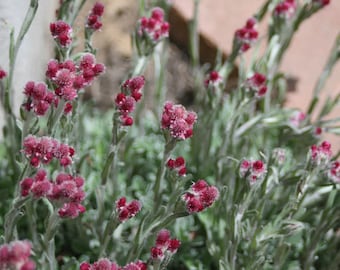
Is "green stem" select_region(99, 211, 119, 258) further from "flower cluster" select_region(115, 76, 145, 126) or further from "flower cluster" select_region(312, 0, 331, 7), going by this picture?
"flower cluster" select_region(312, 0, 331, 7)

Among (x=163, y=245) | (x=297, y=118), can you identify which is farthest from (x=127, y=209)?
(x=297, y=118)

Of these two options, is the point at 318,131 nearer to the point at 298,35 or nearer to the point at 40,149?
the point at 40,149

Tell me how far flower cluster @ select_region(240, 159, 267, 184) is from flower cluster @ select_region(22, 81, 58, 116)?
34 centimetres

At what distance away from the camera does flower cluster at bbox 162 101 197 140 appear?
956 mm

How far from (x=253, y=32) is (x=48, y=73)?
521 mm

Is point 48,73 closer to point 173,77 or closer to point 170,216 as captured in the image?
point 170,216

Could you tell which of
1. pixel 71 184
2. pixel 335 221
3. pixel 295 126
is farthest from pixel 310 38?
pixel 71 184

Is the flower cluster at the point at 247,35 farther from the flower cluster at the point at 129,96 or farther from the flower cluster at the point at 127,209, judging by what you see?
the flower cluster at the point at 127,209

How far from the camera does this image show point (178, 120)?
96 cm

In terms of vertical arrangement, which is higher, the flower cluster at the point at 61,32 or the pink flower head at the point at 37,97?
the flower cluster at the point at 61,32

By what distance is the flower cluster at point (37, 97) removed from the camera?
91 centimetres

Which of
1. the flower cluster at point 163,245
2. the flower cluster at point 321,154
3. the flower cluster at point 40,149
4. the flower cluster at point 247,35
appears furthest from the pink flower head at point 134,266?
the flower cluster at point 247,35

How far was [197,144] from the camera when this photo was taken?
1496 millimetres

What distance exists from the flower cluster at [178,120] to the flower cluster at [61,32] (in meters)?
0.19
